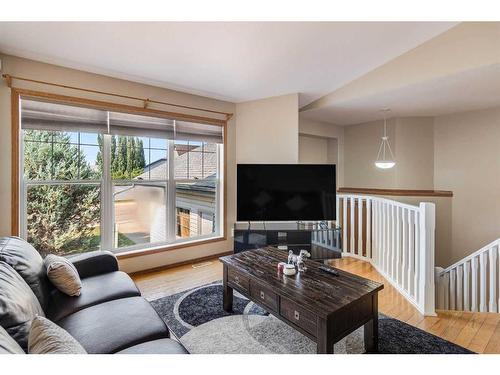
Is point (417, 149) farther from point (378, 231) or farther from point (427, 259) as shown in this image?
point (427, 259)

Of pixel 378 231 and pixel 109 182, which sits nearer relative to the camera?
pixel 109 182

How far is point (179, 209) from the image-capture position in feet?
12.0

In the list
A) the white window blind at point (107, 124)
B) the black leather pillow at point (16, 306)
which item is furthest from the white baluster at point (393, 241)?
the black leather pillow at point (16, 306)

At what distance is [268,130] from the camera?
382 cm

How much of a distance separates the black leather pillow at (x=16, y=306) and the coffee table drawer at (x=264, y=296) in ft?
4.19

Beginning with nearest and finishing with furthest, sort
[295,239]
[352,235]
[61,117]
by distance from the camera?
[61,117] < [295,239] < [352,235]

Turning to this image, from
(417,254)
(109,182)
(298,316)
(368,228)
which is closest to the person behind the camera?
(298,316)

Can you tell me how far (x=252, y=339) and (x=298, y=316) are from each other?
0.56m

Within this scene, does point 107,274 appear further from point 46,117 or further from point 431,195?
point 431,195

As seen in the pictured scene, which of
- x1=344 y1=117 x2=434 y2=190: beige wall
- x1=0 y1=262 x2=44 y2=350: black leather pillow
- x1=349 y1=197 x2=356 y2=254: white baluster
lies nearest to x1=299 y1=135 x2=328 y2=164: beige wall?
x1=344 y1=117 x2=434 y2=190: beige wall

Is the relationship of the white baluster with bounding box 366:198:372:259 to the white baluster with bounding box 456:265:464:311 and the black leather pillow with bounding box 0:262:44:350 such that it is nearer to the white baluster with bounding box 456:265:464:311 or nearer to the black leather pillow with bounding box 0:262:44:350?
the white baluster with bounding box 456:265:464:311

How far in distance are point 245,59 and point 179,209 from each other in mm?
2160

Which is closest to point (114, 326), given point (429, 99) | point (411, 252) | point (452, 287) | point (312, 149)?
point (411, 252)
